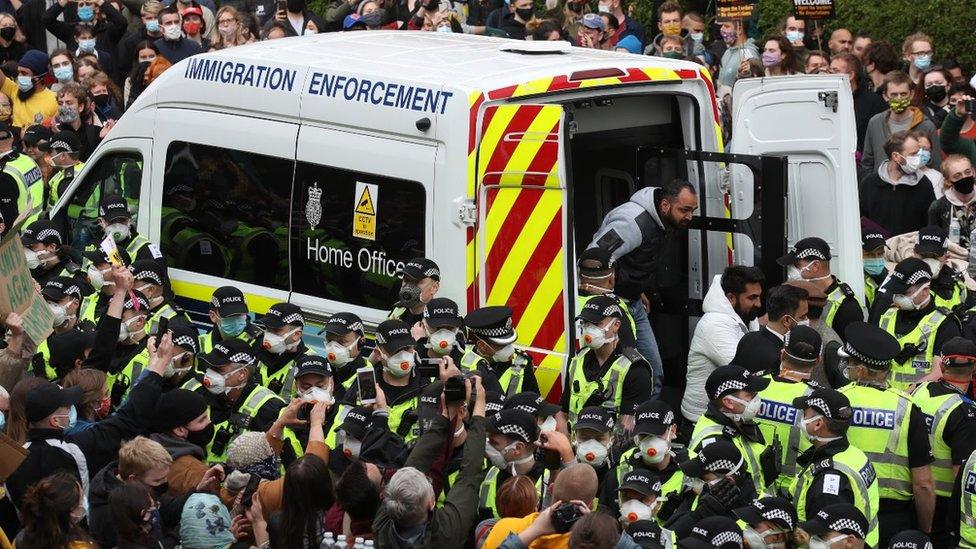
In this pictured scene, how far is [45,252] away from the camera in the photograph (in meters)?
11.2

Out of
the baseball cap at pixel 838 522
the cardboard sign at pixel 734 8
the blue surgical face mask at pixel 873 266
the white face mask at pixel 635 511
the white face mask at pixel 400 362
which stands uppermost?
the cardboard sign at pixel 734 8

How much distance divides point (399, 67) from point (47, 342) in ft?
8.47

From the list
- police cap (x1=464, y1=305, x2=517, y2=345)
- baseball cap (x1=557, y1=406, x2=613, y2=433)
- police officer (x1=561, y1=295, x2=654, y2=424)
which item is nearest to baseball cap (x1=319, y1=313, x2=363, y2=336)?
police cap (x1=464, y1=305, x2=517, y2=345)

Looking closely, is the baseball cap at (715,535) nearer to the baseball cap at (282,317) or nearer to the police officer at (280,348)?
the police officer at (280,348)

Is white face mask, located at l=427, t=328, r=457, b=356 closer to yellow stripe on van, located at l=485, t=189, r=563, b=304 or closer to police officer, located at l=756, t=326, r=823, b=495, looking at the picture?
yellow stripe on van, located at l=485, t=189, r=563, b=304

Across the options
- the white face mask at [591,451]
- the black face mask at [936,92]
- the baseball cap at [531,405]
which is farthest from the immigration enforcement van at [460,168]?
the black face mask at [936,92]

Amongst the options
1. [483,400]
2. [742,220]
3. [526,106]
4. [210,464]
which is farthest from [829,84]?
[210,464]

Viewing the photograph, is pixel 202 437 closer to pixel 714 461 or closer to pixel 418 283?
pixel 418 283

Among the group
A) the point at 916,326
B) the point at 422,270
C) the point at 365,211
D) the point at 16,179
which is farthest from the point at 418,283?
the point at 16,179

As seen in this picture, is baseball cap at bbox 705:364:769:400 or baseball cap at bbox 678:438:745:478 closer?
baseball cap at bbox 678:438:745:478

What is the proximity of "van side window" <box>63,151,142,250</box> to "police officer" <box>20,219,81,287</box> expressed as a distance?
0.54 ft

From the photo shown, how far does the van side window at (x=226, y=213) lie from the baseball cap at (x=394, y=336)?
4.64 ft

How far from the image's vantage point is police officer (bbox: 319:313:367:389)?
9016mm

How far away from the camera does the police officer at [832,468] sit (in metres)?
7.30
